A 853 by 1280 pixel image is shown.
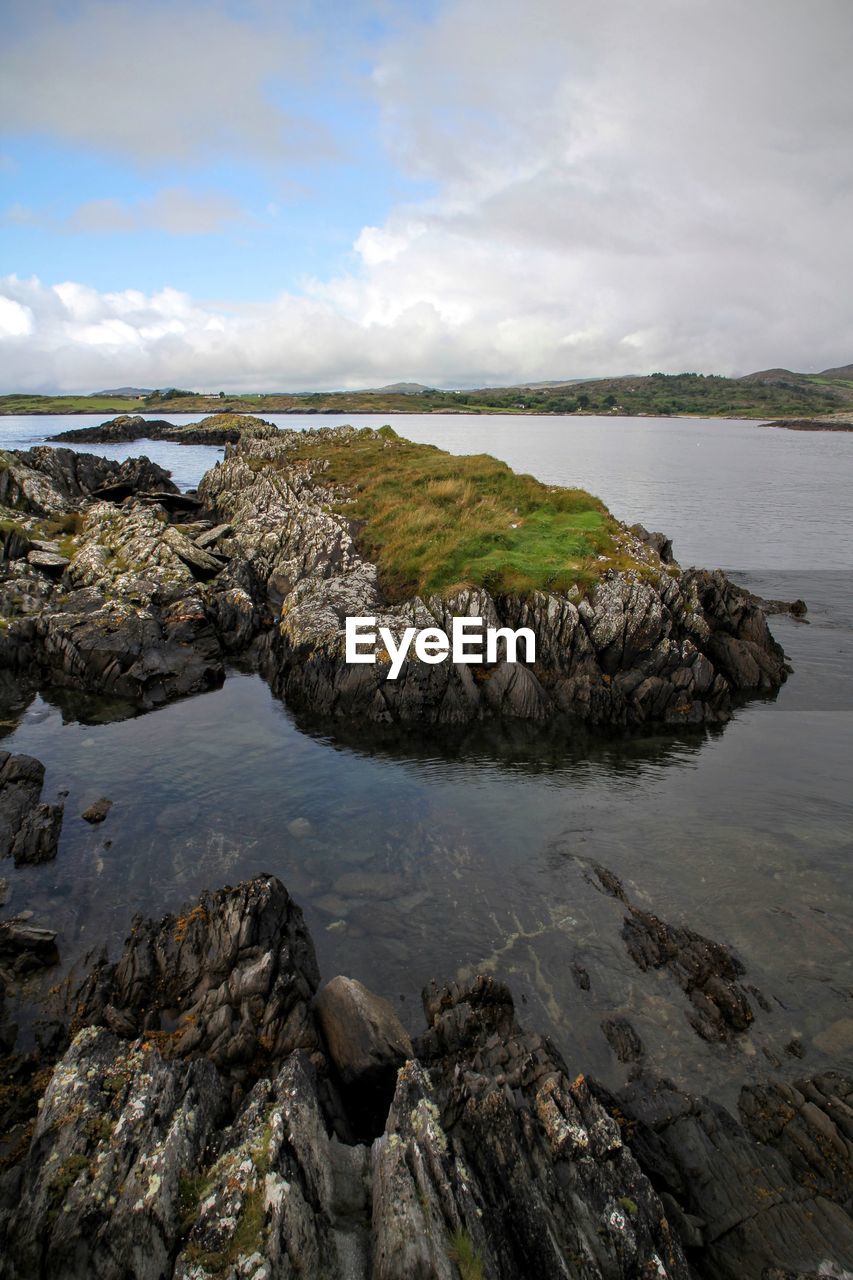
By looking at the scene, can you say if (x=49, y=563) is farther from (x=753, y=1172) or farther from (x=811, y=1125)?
(x=811, y=1125)

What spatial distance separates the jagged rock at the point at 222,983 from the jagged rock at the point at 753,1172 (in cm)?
778

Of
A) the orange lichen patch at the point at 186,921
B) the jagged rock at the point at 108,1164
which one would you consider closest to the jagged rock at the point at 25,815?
the orange lichen patch at the point at 186,921

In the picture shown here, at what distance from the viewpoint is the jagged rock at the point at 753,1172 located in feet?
37.0

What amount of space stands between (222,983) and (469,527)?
34837 millimetres

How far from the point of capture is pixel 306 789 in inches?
1078

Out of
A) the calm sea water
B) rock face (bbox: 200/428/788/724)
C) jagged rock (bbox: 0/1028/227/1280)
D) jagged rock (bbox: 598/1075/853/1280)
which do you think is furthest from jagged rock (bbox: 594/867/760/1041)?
rock face (bbox: 200/428/788/724)

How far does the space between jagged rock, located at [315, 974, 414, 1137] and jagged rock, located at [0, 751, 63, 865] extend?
1264 cm

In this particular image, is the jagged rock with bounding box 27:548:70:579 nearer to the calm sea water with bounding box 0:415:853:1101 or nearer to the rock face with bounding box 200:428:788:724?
the calm sea water with bounding box 0:415:853:1101

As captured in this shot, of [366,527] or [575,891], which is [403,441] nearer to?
[366,527]

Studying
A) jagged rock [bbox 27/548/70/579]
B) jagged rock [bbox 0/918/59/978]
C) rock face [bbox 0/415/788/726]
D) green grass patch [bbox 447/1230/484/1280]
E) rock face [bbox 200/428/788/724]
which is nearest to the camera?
green grass patch [bbox 447/1230/484/1280]

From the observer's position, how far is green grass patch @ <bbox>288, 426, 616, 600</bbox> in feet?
132

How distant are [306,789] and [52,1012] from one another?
1195cm

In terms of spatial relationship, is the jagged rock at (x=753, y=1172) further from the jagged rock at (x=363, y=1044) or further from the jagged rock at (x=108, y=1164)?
the jagged rock at (x=108, y=1164)

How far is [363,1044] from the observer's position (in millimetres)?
15141
